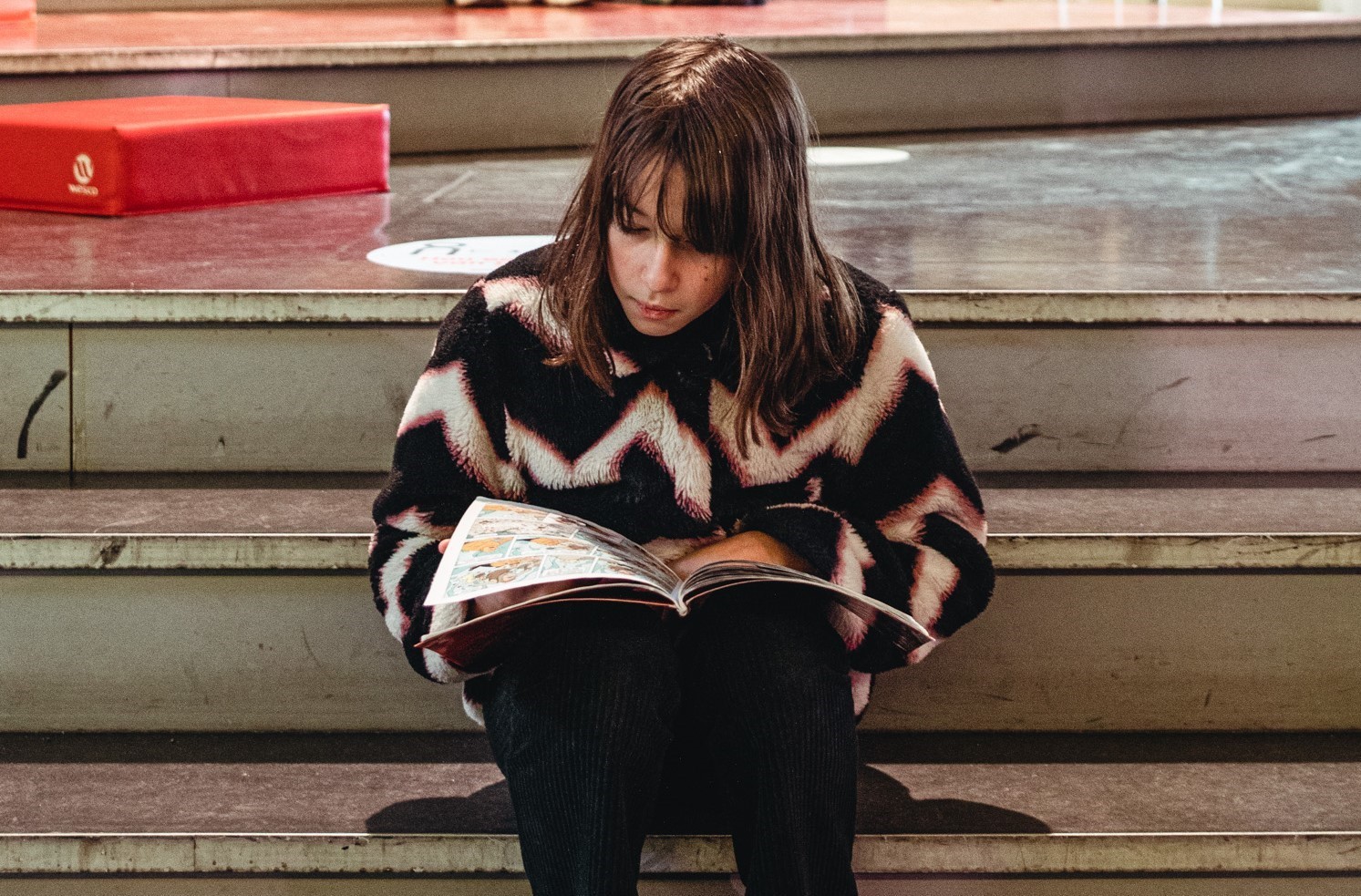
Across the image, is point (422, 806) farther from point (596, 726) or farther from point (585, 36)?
point (585, 36)

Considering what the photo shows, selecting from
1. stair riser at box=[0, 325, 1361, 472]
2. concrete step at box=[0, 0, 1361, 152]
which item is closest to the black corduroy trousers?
stair riser at box=[0, 325, 1361, 472]

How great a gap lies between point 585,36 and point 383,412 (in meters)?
1.74

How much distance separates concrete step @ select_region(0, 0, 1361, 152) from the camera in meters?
2.83

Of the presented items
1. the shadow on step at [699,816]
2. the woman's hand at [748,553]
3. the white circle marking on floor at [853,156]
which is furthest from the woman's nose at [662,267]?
the white circle marking on floor at [853,156]

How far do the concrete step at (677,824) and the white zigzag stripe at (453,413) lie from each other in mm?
297

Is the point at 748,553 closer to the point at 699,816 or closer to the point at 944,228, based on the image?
the point at 699,816

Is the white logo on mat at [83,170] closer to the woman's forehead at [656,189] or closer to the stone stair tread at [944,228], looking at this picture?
the stone stair tread at [944,228]

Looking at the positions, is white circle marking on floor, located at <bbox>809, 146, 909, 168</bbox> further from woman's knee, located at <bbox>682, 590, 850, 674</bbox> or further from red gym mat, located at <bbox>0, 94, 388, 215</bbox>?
woman's knee, located at <bbox>682, 590, 850, 674</bbox>

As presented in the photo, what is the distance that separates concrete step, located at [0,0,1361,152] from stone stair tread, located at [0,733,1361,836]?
1.78 m

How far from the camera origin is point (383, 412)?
1.51 meters

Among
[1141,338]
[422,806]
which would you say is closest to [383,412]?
[422,806]

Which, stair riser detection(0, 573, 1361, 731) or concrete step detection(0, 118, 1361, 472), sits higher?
concrete step detection(0, 118, 1361, 472)

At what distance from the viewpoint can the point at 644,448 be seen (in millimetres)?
1182

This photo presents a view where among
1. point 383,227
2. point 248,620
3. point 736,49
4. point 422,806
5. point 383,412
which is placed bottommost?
point 422,806
